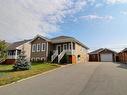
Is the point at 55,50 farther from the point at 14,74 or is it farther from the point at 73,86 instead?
the point at 73,86

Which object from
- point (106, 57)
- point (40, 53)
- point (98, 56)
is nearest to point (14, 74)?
point (40, 53)

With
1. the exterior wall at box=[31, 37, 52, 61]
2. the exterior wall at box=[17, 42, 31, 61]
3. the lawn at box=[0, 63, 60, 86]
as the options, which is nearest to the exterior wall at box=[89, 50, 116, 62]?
the exterior wall at box=[31, 37, 52, 61]

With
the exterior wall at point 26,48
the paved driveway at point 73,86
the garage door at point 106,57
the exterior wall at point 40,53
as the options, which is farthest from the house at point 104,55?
the paved driveway at point 73,86

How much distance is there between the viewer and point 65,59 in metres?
35.1

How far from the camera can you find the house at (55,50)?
3584 cm

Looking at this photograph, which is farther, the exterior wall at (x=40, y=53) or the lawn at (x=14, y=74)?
the exterior wall at (x=40, y=53)

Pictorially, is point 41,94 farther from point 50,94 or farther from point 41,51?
point 41,51

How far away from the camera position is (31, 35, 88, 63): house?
3584 cm

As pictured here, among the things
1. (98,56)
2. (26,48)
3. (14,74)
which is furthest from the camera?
(98,56)

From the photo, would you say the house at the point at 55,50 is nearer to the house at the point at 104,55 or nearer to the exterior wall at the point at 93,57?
the house at the point at 104,55

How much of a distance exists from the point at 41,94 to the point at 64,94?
145 centimetres

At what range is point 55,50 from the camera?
128ft

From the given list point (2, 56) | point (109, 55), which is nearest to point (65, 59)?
point (2, 56)

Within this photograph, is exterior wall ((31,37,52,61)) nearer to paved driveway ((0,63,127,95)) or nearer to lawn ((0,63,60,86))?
lawn ((0,63,60,86))
